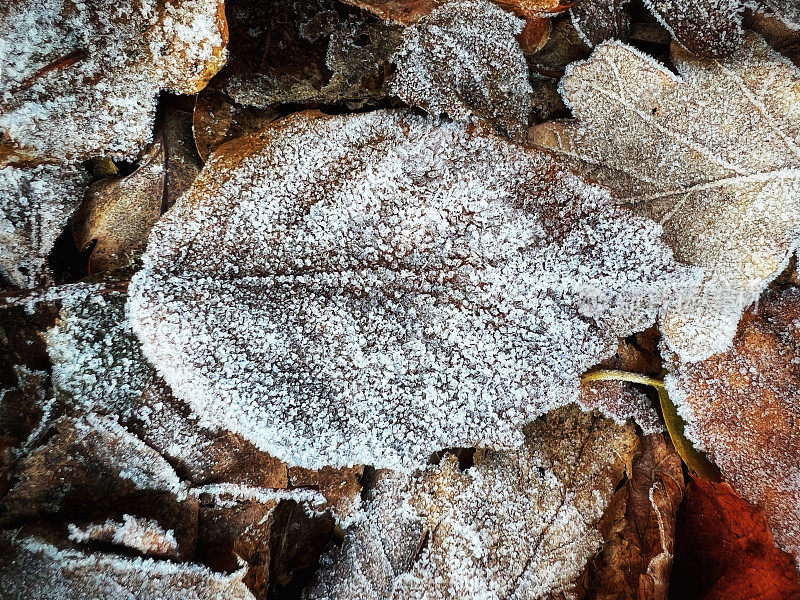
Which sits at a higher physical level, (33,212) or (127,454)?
(33,212)

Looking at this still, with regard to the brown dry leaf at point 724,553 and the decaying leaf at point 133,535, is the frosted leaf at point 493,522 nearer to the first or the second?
the brown dry leaf at point 724,553

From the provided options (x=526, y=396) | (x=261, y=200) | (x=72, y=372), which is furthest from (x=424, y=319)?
(x=72, y=372)

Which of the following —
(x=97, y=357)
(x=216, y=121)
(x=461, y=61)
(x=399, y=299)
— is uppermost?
(x=461, y=61)

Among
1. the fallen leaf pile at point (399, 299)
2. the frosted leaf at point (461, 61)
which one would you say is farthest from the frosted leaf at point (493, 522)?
the frosted leaf at point (461, 61)

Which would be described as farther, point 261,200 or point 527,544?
point 527,544

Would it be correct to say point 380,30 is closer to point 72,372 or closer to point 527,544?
point 72,372

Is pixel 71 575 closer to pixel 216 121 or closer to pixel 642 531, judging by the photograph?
pixel 216 121

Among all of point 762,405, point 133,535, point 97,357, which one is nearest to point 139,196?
point 97,357
